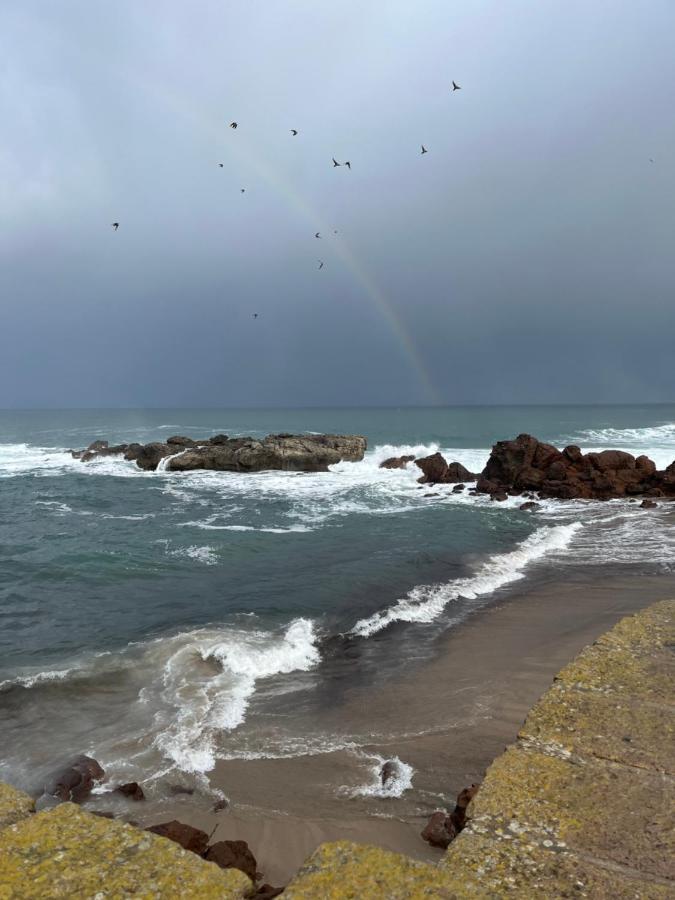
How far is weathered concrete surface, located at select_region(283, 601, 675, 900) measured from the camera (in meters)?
2.21

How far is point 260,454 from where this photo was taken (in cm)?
3966

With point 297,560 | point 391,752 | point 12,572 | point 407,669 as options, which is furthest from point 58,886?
point 12,572

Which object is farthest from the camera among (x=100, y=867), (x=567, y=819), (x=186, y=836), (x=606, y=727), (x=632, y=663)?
(x=186, y=836)

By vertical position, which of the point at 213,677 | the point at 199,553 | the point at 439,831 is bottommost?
the point at 199,553

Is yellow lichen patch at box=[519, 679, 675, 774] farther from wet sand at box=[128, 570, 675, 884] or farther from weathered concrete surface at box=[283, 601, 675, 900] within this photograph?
wet sand at box=[128, 570, 675, 884]

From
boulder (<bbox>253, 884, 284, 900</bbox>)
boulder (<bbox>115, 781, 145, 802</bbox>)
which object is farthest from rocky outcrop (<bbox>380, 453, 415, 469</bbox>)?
boulder (<bbox>253, 884, 284, 900</bbox>)

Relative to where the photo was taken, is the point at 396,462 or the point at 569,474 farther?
the point at 396,462

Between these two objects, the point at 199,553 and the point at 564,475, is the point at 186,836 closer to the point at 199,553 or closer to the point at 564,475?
the point at 199,553

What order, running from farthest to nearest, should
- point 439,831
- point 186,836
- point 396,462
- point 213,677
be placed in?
point 396,462
point 213,677
point 439,831
point 186,836

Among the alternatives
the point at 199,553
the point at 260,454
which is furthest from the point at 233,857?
the point at 260,454

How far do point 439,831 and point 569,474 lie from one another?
25894 mm

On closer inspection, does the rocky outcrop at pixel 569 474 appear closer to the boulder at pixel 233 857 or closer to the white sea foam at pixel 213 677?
the white sea foam at pixel 213 677

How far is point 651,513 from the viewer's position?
21.9 metres

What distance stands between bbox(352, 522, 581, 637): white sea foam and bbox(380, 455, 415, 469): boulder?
20.1m
